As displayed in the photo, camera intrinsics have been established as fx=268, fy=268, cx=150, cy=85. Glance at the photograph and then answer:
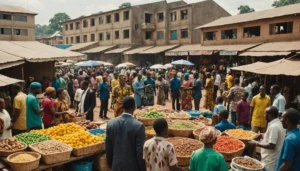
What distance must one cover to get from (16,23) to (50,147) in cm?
4027

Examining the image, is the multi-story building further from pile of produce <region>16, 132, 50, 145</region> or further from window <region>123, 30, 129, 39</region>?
pile of produce <region>16, 132, 50, 145</region>

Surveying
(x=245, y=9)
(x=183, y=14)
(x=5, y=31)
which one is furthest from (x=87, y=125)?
(x=245, y=9)

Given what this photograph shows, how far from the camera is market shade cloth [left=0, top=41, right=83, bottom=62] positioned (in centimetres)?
1222

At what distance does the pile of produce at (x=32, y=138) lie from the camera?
5.69 meters

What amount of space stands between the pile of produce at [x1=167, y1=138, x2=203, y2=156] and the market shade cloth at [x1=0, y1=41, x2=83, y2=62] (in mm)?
8886

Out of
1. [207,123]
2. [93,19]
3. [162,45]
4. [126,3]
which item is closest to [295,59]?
[207,123]

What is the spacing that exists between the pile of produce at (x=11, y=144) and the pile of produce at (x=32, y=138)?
0.72 ft

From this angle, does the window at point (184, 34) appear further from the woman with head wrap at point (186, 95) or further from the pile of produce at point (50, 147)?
the pile of produce at point (50, 147)

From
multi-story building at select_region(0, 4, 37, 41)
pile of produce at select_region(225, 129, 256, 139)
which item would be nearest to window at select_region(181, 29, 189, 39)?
multi-story building at select_region(0, 4, 37, 41)

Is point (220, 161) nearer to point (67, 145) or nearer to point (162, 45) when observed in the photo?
point (67, 145)

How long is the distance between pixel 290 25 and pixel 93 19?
30.0m

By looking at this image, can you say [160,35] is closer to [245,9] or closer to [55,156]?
[55,156]

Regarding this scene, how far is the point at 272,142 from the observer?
4203 millimetres

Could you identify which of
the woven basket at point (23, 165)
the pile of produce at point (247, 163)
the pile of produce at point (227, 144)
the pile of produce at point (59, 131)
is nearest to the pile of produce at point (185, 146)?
the pile of produce at point (227, 144)
